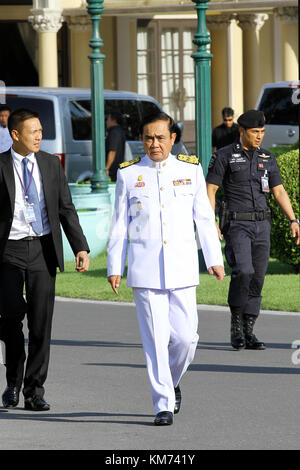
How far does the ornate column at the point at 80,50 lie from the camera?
29688 mm

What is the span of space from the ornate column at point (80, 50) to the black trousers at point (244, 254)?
2020 centimetres

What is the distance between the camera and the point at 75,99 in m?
18.8

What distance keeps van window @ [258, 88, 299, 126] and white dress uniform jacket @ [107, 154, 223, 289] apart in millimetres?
13873

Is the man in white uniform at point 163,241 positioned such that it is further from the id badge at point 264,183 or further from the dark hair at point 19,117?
the id badge at point 264,183

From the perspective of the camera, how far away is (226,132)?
20.6 m

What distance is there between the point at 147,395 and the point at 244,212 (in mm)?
2257

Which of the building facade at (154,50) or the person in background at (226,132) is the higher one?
the building facade at (154,50)

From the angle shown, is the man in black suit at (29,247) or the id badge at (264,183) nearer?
the man in black suit at (29,247)

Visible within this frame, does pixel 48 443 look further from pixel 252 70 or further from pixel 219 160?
pixel 252 70

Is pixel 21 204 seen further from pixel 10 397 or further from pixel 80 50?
pixel 80 50

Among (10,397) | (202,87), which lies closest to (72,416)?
(10,397)

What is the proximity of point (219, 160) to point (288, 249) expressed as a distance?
146 inches

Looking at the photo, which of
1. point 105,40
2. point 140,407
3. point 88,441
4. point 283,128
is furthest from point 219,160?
point 105,40

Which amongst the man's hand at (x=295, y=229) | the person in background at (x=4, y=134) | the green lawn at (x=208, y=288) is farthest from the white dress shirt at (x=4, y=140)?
the man's hand at (x=295, y=229)
